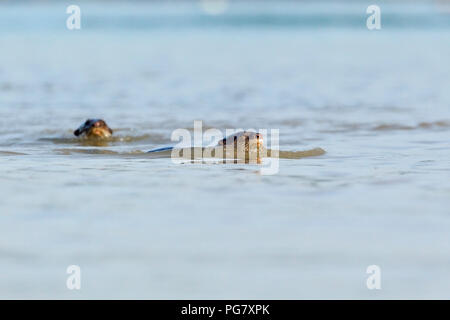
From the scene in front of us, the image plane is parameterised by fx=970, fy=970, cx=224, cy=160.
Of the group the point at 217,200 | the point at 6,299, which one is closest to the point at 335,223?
the point at 217,200

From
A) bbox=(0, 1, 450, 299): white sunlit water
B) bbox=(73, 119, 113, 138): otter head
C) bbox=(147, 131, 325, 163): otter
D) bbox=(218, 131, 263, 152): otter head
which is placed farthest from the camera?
bbox=(73, 119, 113, 138): otter head

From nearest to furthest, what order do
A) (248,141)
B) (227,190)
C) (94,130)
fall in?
(227,190) → (248,141) → (94,130)

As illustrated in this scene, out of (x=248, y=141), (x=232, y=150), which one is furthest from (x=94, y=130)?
(x=248, y=141)

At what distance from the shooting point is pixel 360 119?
13969 mm

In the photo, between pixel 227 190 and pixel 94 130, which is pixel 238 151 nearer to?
pixel 94 130

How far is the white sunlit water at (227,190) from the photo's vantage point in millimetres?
5758

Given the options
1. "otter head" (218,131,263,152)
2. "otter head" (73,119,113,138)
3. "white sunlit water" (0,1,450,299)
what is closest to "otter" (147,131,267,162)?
"otter head" (218,131,263,152)

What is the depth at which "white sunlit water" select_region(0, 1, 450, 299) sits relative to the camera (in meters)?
5.76

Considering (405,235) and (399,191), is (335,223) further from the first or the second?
(399,191)

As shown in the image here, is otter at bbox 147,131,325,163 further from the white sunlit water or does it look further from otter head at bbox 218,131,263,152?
the white sunlit water

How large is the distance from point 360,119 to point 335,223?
7.23m

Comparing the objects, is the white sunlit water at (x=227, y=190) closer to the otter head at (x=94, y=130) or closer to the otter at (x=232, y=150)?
the otter head at (x=94, y=130)

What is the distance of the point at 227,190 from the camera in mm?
8211

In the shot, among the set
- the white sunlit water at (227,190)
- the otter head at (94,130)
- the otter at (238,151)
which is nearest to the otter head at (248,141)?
the otter at (238,151)
